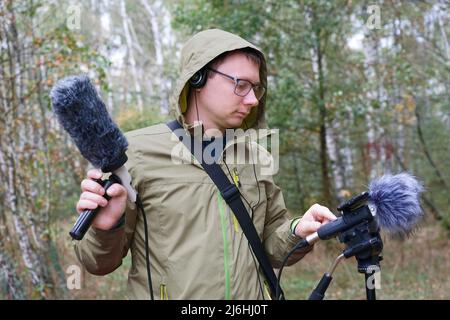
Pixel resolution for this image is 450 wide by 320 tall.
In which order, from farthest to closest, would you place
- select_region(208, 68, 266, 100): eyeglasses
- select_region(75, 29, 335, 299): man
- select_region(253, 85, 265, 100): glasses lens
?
select_region(253, 85, 265, 100): glasses lens
select_region(208, 68, 266, 100): eyeglasses
select_region(75, 29, 335, 299): man

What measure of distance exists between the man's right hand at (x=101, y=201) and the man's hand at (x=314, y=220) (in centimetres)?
74

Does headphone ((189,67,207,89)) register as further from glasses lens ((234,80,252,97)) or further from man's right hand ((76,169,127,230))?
man's right hand ((76,169,127,230))

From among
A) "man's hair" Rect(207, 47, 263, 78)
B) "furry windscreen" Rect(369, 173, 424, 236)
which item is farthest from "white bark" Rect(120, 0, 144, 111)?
"furry windscreen" Rect(369, 173, 424, 236)

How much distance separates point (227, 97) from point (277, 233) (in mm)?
661

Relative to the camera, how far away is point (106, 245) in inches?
75.9

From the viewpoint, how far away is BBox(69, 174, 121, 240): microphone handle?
1.68 metres

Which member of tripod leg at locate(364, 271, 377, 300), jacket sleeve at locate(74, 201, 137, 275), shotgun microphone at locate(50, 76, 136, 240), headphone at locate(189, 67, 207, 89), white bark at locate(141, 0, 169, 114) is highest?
white bark at locate(141, 0, 169, 114)

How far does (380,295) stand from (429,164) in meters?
5.88

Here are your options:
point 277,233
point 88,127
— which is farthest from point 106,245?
point 277,233

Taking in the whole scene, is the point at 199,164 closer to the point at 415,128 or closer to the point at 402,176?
the point at 402,176

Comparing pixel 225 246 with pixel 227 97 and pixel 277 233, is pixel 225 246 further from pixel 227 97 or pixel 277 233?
pixel 227 97

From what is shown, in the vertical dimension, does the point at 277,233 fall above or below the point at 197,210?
below

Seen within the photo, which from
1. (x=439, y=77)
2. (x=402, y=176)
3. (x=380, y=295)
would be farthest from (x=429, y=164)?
(x=402, y=176)

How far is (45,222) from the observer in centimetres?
683
